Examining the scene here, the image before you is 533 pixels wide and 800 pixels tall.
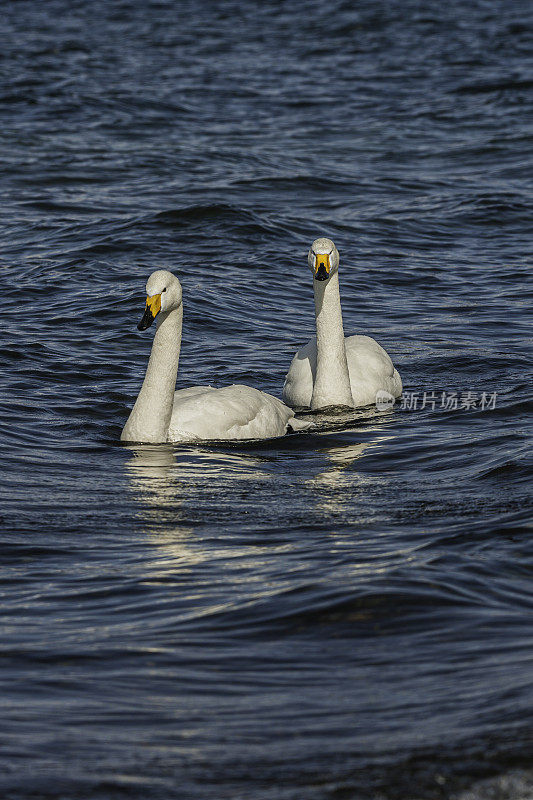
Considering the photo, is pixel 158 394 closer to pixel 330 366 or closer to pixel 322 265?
pixel 330 366

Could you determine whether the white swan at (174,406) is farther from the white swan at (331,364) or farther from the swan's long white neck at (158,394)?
the white swan at (331,364)

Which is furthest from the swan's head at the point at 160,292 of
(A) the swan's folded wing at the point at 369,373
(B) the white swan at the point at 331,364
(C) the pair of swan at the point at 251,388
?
(A) the swan's folded wing at the point at 369,373

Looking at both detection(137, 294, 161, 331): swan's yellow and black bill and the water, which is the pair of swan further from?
the water

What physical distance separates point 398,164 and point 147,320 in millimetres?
13067

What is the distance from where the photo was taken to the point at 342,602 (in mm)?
6461

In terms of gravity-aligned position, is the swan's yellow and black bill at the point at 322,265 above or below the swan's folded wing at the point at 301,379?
above

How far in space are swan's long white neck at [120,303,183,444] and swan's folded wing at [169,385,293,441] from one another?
0.14 metres

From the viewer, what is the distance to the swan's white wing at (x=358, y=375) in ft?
37.9

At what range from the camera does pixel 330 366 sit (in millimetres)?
11305

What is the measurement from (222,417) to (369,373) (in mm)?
2068

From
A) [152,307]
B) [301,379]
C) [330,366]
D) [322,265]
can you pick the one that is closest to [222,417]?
[152,307]

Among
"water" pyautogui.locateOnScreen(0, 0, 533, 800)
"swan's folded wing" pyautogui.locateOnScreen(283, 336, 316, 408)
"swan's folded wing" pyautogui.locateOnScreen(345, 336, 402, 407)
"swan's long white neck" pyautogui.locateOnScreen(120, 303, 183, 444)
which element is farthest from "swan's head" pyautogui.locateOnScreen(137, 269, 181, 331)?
"swan's folded wing" pyautogui.locateOnScreen(345, 336, 402, 407)

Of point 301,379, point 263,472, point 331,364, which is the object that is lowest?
point 263,472

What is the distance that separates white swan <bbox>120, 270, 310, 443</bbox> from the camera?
9.98 metres
